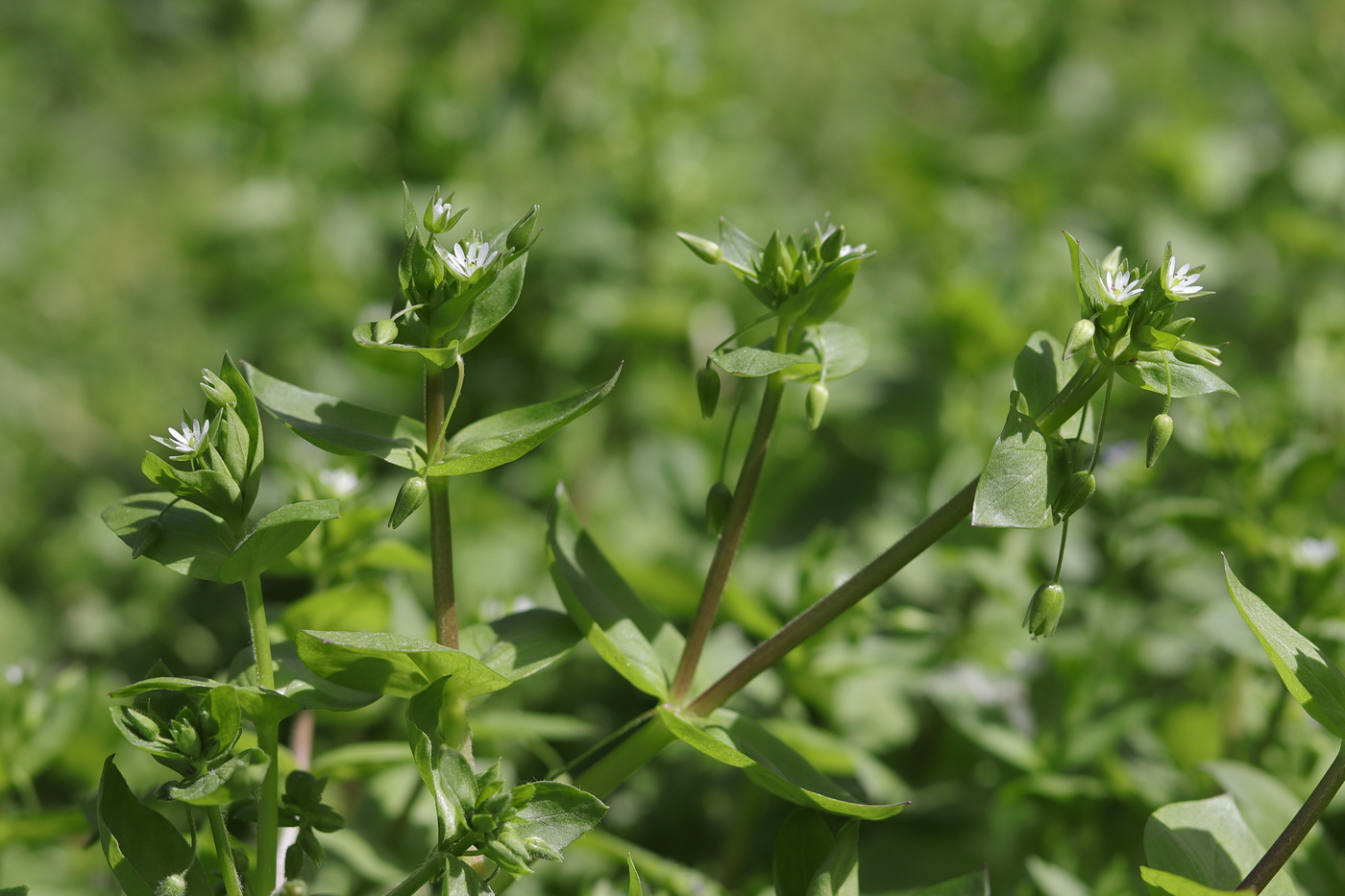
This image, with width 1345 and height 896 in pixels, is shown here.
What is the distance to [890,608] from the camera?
1.34 meters

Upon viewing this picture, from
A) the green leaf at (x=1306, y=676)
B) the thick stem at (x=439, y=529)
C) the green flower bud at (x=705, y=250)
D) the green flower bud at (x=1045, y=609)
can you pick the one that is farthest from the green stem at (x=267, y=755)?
the green leaf at (x=1306, y=676)

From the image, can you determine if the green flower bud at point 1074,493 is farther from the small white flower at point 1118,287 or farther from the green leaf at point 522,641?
the green leaf at point 522,641

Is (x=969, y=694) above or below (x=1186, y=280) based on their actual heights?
below

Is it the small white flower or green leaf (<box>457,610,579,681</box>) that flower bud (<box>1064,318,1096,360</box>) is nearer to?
the small white flower

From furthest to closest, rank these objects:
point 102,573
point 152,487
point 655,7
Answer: point 655,7, point 152,487, point 102,573

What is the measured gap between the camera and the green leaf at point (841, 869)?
2.27 feet

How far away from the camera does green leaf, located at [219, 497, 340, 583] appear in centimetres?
58

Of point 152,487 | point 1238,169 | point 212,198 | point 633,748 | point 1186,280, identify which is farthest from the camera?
point 212,198

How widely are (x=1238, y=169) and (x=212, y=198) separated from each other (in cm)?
232

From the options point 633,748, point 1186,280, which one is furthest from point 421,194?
point 1186,280

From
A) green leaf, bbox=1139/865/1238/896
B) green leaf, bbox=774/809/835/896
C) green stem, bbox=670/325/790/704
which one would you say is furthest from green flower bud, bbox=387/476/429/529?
green leaf, bbox=1139/865/1238/896

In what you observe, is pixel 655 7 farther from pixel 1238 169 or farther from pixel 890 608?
pixel 890 608

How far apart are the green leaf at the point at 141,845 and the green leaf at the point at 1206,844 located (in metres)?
0.59

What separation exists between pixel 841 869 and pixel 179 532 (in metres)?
0.46
